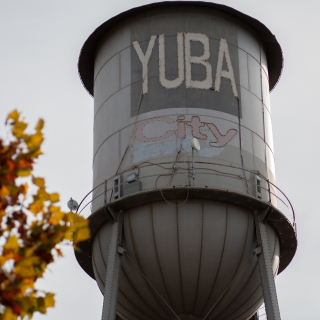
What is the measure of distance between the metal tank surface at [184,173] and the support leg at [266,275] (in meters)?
0.02

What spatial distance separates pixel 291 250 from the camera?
16625 millimetres

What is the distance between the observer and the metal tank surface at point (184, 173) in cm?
1479

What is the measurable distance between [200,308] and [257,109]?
496 centimetres

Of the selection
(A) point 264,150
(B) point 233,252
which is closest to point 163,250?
(B) point 233,252

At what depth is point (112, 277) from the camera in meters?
14.7

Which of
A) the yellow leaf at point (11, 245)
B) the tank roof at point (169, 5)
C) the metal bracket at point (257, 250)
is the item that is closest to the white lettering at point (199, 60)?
the tank roof at point (169, 5)

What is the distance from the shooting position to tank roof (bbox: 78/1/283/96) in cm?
1727

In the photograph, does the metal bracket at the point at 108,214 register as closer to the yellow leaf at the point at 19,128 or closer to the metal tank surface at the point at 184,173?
the metal tank surface at the point at 184,173

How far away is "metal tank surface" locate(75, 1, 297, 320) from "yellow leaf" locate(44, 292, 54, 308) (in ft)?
31.4

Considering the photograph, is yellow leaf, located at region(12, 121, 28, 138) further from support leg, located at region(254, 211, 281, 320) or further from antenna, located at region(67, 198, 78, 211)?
antenna, located at region(67, 198, 78, 211)

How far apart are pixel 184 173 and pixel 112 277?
2711 millimetres

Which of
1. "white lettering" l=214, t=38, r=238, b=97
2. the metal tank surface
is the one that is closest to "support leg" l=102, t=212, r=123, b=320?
the metal tank surface

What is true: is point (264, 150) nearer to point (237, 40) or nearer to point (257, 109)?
point (257, 109)

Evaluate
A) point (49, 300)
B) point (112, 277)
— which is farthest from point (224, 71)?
point (49, 300)
